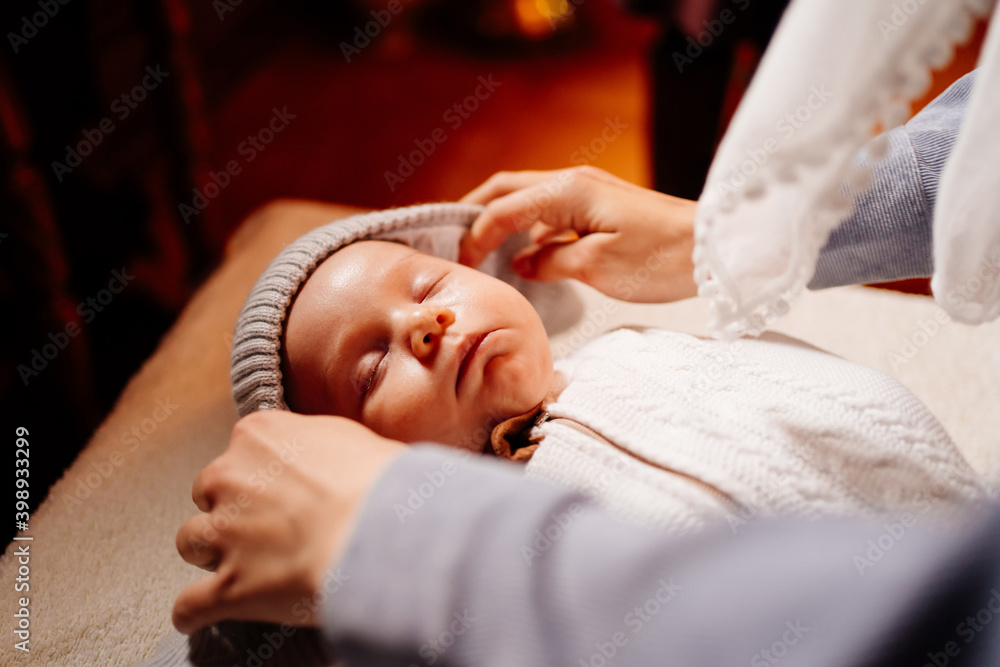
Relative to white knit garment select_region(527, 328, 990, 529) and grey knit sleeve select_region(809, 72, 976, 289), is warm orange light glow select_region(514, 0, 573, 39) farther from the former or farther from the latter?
white knit garment select_region(527, 328, 990, 529)

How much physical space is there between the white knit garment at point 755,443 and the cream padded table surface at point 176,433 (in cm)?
26

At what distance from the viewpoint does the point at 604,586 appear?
0.41 metres

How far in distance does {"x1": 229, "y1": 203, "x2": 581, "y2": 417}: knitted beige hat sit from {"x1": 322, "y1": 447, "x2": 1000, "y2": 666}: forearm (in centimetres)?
46

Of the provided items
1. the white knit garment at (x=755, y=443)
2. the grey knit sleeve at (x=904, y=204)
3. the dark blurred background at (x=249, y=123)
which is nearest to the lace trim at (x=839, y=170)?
the white knit garment at (x=755, y=443)

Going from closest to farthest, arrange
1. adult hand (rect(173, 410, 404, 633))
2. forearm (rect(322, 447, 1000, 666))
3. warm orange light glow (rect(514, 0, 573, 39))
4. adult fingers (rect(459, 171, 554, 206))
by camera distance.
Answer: forearm (rect(322, 447, 1000, 666)), adult hand (rect(173, 410, 404, 633)), adult fingers (rect(459, 171, 554, 206)), warm orange light glow (rect(514, 0, 573, 39))

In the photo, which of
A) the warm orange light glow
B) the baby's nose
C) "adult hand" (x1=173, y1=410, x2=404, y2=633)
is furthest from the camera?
the warm orange light glow

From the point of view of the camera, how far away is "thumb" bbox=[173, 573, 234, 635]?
568 millimetres

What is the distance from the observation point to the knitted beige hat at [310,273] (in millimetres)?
872

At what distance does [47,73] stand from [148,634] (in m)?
1.28

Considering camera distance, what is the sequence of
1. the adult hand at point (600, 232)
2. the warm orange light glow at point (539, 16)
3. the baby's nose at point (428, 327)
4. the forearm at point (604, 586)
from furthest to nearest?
the warm orange light glow at point (539, 16)
the adult hand at point (600, 232)
the baby's nose at point (428, 327)
the forearm at point (604, 586)

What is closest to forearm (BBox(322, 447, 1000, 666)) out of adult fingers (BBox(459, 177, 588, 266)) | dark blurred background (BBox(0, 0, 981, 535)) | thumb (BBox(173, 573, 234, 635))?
thumb (BBox(173, 573, 234, 635))

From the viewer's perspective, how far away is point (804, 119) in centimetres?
48

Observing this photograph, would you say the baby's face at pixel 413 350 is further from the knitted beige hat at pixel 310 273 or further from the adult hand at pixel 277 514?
the adult hand at pixel 277 514

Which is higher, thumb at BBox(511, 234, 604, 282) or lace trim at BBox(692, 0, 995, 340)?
lace trim at BBox(692, 0, 995, 340)
